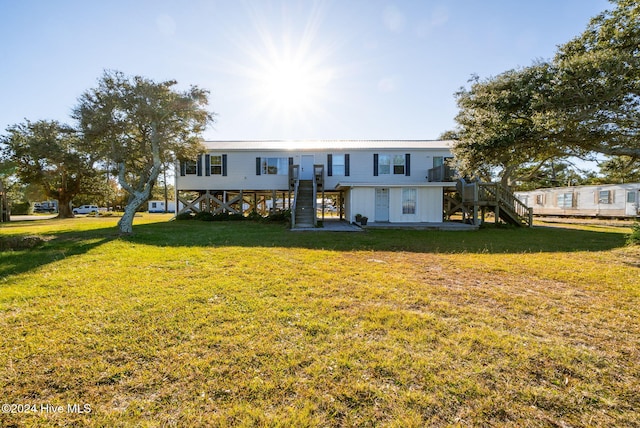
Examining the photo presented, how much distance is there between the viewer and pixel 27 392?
219 cm

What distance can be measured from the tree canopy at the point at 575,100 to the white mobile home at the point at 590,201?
14.3 metres

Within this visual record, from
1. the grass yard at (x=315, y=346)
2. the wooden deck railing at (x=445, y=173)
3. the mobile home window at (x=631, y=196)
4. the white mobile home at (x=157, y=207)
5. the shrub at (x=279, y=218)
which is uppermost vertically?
the wooden deck railing at (x=445, y=173)

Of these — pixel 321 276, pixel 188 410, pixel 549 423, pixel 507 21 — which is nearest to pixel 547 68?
pixel 507 21

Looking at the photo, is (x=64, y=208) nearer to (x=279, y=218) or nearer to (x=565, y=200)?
(x=279, y=218)

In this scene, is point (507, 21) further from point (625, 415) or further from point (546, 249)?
point (625, 415)

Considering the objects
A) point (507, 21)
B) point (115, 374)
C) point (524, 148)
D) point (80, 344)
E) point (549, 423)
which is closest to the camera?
point (549, 423)

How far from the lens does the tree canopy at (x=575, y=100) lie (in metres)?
8.04

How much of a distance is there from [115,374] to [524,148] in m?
13.1

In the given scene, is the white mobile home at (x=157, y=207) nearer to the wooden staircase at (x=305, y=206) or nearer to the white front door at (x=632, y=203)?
the wooden staircase at (x=305, y=206)

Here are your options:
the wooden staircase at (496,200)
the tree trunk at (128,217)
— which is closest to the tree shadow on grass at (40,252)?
the tree trunk at (128,217)

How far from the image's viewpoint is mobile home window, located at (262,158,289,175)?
58.5ft

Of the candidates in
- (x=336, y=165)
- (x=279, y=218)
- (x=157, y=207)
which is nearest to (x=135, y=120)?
(x=279, y=218)

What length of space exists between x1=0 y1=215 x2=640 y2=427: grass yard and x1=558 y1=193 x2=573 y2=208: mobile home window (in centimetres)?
2436

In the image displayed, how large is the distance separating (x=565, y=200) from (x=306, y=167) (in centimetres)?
2411
